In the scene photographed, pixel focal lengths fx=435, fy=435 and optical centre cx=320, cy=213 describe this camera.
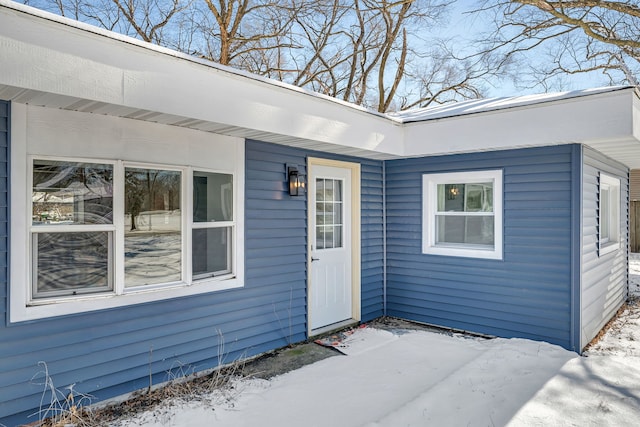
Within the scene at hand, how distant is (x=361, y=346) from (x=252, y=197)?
1997mm

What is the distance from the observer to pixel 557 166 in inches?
180

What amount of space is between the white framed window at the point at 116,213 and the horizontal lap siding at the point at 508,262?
2489 mm

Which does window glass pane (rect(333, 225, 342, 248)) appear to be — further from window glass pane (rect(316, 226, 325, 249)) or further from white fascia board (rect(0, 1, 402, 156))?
white fascia board (rect(0, 1, 402, 156))

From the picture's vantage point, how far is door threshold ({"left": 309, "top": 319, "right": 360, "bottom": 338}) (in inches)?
199

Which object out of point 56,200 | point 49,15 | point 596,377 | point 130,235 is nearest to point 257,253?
point 130,235

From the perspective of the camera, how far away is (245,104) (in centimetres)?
349

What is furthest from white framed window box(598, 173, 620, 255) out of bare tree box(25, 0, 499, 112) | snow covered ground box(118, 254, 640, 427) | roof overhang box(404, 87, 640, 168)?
bare tree box(25, 0, 499, 112)

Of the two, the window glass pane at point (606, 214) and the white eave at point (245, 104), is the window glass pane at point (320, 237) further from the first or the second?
the window glass pane at point (606, 214)

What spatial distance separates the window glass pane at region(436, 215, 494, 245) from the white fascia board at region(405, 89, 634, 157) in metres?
0.88

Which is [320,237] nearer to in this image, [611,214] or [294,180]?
[294,180]

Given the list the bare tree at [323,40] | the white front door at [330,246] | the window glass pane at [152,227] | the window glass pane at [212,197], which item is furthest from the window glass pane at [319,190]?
the bare tree at [323,40]

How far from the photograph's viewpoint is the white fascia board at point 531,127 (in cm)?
405

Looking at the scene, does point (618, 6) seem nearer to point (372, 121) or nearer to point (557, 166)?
point (557, 166)

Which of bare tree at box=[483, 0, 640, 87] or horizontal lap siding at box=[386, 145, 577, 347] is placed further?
bare tree at box=[483, 0, 640, 87]
